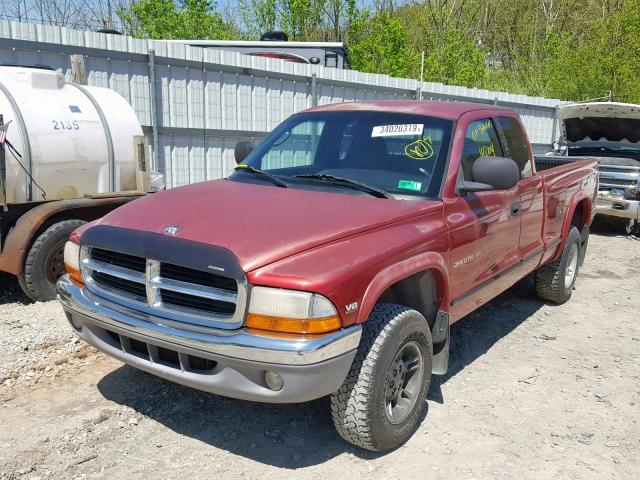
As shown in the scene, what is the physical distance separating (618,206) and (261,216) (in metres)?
8.15

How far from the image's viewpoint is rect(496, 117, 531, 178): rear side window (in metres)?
4.71

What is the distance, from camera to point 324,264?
2705mm

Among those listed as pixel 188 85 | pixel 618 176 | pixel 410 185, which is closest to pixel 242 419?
pixel 410 185

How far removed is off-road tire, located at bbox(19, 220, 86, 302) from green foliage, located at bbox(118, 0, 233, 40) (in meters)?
15.2

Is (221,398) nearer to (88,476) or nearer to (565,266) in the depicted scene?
(88,476)

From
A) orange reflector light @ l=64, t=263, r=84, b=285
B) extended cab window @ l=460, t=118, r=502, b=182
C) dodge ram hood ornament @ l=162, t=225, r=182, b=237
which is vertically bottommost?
orange reflector light @ l=64, t=263, r=84, b=285

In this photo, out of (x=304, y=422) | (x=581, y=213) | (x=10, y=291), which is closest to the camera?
(x=304, y=422)

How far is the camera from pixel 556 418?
3689 mm

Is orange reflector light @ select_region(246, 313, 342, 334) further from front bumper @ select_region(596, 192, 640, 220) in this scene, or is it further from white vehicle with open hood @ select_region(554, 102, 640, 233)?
front bumper @ select_region(596, 192, 640, 220)

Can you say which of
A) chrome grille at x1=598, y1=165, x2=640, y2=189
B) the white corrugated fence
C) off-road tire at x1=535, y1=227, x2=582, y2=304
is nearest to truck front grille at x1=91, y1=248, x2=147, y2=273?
off-road tire at x1=535, y1=227, x2=582, y2=304

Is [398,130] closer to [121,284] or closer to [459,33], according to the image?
[121,284]

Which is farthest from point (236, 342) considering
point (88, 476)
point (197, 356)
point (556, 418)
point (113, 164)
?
point (113, 164)

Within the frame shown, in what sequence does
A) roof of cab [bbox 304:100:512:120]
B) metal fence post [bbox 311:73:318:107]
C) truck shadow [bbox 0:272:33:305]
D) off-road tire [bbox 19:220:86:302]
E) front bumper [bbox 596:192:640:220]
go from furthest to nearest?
metal fence post [bbox 311:73:318:107]
front bumper [bbox 596:192:640:220]
truck shadow [bbox 0:272:33:305]
off-road tire [bbox 19:220:86:302]
roof of cab [bbox 304:100:512:120]

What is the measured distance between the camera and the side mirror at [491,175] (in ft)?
12.0
